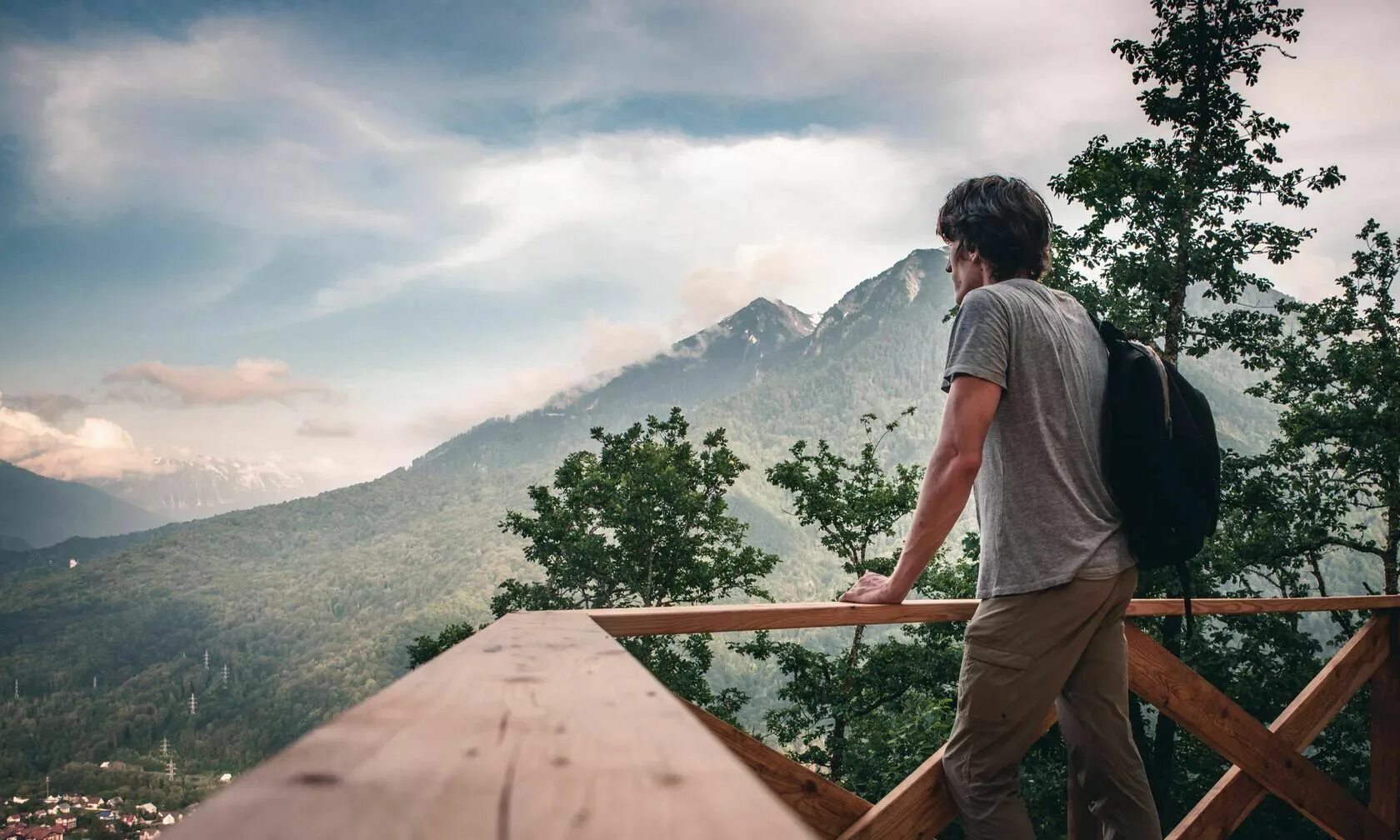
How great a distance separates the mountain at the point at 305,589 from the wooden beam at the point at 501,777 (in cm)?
3342

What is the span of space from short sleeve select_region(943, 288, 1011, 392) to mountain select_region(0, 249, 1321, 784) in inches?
1275

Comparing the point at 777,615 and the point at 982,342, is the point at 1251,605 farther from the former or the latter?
the point at 777,615

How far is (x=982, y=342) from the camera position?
5.31 feet

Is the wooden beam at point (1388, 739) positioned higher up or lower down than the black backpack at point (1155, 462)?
lower down

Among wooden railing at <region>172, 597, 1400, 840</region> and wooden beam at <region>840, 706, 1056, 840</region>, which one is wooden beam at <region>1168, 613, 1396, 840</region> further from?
wooden railing at <region>172, 597, 1400, 840</region>

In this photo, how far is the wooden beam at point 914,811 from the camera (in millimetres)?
1645

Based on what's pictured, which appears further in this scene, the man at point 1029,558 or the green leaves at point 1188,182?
the green leaves at point 1188,182

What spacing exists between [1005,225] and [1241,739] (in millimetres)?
1798

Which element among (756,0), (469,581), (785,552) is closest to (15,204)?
(469,581)

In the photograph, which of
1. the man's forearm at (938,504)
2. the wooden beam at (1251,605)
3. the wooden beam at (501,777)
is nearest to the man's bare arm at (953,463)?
the man's forearm at (938,504)

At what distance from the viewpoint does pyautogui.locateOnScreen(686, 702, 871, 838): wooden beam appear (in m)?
1.62

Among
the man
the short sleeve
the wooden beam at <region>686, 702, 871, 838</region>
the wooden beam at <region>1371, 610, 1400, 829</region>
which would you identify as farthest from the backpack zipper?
the wooden beam at <region>1371, 610, 1400, 829</region>

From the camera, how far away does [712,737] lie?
505 mm

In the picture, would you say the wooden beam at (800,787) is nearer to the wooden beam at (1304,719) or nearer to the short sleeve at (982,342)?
the short sleeve at (982,342)
